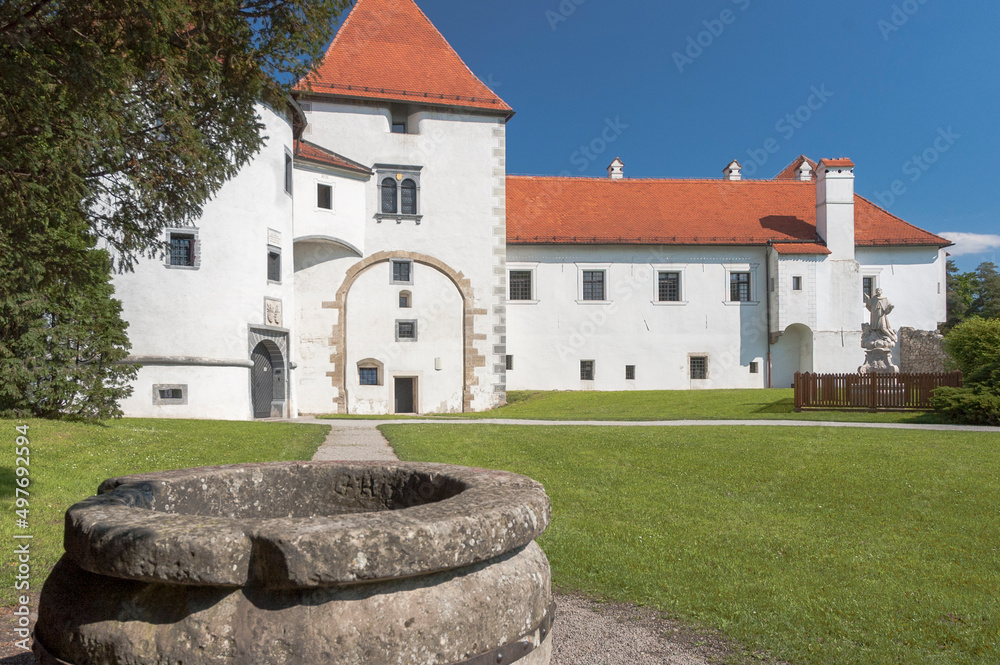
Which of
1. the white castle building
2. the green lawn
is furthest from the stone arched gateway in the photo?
the green lawn

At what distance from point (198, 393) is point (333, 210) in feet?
26.7

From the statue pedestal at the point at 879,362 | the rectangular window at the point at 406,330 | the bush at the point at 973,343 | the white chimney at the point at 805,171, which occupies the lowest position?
the statue pedestal at the point at 879,362

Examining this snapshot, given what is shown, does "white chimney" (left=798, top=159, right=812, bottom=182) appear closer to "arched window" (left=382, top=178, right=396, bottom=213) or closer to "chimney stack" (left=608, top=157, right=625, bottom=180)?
"chimney stack" (left=608, top=157, right=625, bottom=180)

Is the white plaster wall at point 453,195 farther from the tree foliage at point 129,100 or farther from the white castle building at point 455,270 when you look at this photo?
the tree foliage at point 129,100

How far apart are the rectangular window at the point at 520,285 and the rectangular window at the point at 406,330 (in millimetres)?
5816

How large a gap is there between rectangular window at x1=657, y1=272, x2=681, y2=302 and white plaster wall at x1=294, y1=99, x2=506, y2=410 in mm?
8419

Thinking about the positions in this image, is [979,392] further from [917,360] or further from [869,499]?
A: [917,360]

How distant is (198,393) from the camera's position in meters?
20.7

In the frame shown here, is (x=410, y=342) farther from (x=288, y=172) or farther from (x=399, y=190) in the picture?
(x=288, y=172)

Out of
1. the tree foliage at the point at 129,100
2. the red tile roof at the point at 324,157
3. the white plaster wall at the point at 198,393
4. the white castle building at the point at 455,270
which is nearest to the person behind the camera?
the tree foliage at the point at 129,100

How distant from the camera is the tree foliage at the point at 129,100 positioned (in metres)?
5.36

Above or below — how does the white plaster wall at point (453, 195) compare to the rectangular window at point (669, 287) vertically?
above

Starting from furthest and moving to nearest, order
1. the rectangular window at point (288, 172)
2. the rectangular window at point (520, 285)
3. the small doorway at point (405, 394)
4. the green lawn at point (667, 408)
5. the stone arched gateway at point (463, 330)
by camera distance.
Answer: the rectangular window at point (520, 285) → the small doorway at point (405, 394) → the stone arched gateway at point (463, 330) → the rectangular window at point (288, 172) → the green lawn at point (667, 408)

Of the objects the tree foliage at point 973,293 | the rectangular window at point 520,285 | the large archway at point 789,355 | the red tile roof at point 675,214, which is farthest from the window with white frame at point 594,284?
the tree foliage at point 973,293
